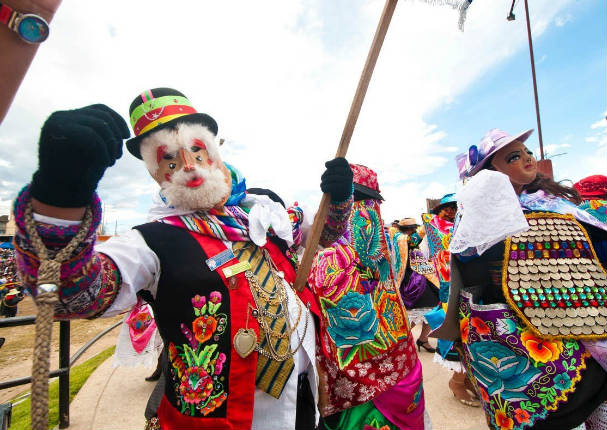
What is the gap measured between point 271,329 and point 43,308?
0.81 meters

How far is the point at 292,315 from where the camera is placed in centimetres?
140

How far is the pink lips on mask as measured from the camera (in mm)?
1433

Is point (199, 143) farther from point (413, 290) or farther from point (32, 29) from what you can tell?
point (413, 290)

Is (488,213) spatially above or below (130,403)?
above

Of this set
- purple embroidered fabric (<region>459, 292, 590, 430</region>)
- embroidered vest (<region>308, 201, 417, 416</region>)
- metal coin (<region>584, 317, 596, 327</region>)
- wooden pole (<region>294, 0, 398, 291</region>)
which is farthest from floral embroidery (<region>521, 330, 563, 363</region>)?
wooden pole (<region>294, 0, 398, 291</region>)

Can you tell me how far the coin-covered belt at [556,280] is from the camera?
5.43 ft

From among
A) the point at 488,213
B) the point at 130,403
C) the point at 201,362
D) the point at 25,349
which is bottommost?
the point at 25,349

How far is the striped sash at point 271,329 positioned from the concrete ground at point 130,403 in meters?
2.19

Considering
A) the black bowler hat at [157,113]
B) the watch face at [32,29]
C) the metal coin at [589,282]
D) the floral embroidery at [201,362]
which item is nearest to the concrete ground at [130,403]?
the metal coin at [589,282]

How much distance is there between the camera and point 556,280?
68.4 inches

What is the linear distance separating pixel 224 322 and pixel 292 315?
32 cm

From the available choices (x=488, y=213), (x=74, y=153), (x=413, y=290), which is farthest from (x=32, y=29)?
(x=413, y=290)

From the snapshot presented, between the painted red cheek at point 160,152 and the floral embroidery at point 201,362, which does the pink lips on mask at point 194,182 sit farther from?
the floral embroidery at point 201,362

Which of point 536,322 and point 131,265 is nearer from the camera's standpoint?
point 131,265
